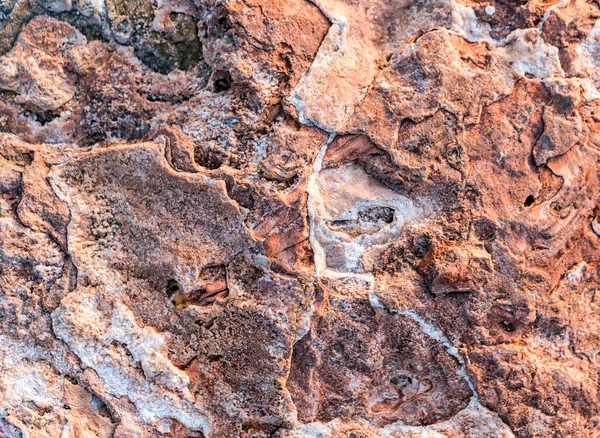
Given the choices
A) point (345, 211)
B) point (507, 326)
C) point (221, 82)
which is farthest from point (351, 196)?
point (507, 326)

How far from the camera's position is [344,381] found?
2.70 m

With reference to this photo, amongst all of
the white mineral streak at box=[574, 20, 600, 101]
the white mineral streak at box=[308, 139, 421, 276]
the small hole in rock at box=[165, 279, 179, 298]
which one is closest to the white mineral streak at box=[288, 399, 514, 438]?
the white mineral streak at box=[308, 139, 421, 276]

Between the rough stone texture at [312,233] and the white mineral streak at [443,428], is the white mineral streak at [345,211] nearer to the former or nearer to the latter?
the rough stone texture at [312,233]

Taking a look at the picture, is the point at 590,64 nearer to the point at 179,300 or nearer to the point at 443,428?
the point at 443,428

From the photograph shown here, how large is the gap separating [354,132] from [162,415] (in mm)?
1789

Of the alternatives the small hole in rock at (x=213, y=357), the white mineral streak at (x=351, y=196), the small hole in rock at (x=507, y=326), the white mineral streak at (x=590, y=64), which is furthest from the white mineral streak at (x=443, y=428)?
the white mineral streak at (x=590, y=64)

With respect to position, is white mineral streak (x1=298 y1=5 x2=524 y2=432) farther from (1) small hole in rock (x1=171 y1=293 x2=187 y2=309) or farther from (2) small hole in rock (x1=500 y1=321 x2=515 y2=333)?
(1) small hole in rock (x1=171 y1=293 x2=187 y2=309)

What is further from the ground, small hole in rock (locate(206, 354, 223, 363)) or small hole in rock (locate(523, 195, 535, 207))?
small hole in rock (locate(523, 195, 535, 207))

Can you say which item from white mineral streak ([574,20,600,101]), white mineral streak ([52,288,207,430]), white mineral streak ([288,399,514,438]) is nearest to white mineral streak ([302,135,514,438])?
white mineral streak ([288,399,514,438])

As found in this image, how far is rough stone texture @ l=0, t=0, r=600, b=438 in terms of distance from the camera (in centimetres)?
259

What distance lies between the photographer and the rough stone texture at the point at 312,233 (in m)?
2.59

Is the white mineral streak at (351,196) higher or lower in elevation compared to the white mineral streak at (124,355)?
higher

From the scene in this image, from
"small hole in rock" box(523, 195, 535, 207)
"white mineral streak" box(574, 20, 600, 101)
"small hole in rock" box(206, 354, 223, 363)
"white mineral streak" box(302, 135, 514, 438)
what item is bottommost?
"small hole in rock" box(206, 354, 223, 363)

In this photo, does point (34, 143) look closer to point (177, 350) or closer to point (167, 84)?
point (167, 84)
